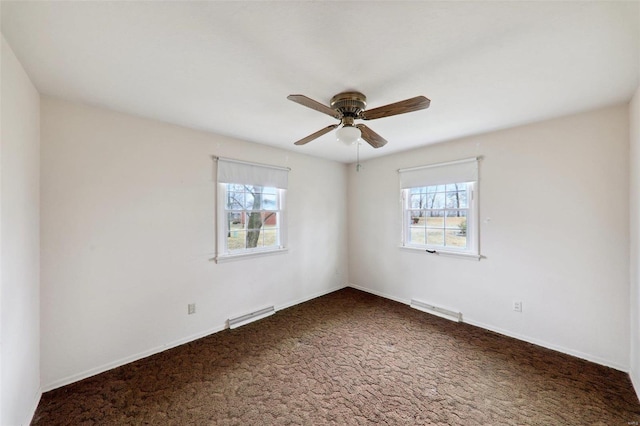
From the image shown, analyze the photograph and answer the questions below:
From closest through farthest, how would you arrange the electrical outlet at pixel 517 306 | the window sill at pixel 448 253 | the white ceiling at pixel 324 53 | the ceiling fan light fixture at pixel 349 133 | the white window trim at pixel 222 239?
the white ceiling at pixel 324 53
the ceiling fan light fixture at pixel 349 133
the electrical outlet at pixel 517 306
the white window trim at pixel 222 239
the window sill at pixel 448 253

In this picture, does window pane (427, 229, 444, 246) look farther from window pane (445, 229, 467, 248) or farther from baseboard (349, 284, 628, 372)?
baseboard (349, 284, 628, 372)

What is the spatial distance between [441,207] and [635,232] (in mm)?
1716

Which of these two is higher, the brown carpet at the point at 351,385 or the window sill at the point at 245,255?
the window sill at the point at 245,255

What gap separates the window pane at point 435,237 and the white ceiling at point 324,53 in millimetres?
1739

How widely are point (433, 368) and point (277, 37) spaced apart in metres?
2.89

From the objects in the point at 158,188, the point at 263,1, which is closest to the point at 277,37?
the point at 263,1

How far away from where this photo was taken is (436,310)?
3402mm

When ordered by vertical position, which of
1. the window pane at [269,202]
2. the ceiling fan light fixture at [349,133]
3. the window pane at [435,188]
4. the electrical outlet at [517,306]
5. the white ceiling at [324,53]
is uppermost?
the white ceiling at [324,53]

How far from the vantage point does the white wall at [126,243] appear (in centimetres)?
205

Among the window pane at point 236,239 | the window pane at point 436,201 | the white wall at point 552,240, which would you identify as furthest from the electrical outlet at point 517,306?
the window pane at point 236,239

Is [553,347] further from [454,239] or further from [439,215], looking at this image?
[439,215]

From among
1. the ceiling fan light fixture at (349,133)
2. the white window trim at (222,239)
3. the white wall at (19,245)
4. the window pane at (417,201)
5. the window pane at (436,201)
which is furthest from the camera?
the window pane at (417,201)

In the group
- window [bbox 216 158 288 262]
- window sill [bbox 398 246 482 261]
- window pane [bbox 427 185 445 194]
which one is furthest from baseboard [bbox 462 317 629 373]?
window [bbox 216 158 288 262]

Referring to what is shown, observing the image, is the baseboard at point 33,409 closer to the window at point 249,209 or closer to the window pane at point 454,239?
the window at point 249,209
